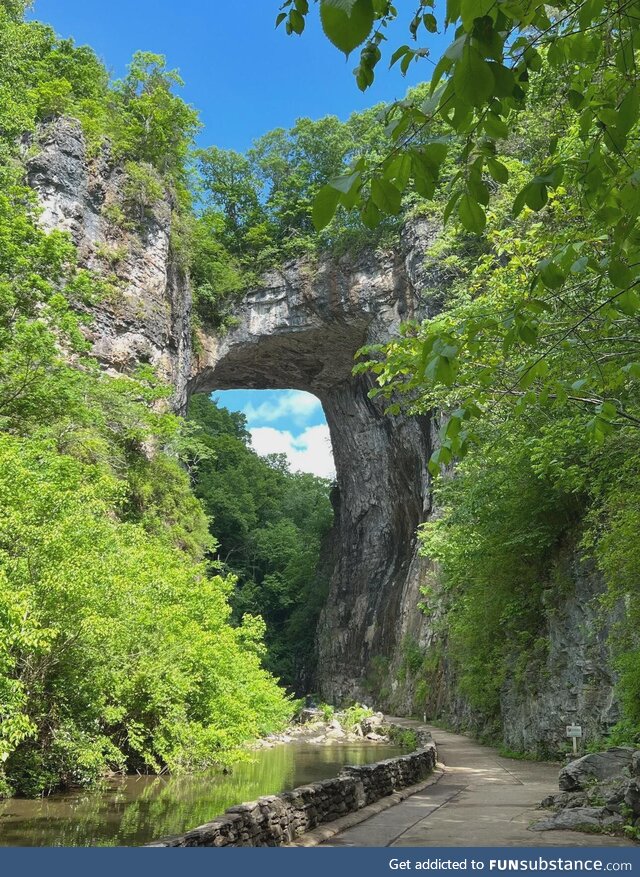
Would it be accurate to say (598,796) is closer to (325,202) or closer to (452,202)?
(452,202)

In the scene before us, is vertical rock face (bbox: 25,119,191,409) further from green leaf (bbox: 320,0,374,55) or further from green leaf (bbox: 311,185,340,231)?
green leaf (bbox: 320,0,374,55)

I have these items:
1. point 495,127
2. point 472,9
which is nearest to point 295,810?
point 495,127

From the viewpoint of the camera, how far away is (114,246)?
2250cm

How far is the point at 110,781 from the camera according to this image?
10.1 m

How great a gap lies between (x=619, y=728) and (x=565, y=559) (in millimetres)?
4838

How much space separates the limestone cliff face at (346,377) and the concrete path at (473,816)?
2.40m

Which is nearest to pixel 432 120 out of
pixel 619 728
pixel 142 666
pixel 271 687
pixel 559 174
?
pixel 559 174

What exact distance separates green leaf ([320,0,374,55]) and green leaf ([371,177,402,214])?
47cm

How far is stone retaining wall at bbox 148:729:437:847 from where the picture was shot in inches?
193

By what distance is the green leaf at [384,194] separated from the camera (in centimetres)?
184

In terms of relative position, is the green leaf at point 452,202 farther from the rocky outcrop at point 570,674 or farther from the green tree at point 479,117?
the rocky outcrop at point 570,674

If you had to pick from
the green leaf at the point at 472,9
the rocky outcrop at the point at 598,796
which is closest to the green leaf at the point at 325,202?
the green leaf at the point at 472,9

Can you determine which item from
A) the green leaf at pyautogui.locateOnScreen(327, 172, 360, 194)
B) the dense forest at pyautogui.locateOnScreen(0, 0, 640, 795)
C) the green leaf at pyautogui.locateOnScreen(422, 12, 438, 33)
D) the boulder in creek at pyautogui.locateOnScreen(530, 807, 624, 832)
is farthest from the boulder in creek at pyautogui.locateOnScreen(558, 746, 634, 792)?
the green leaf at pyautogui.locateOnScreen(327, 172, 360, 194)

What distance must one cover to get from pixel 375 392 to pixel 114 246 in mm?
19757
